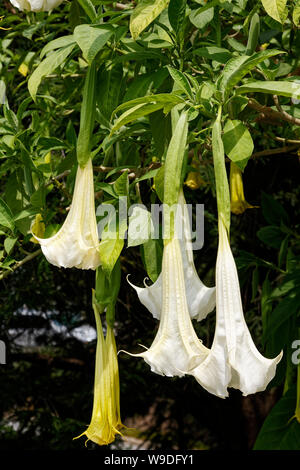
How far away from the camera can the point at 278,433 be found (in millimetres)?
1242

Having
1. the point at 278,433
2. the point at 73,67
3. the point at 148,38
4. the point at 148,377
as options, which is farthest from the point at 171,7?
the point at 148,377

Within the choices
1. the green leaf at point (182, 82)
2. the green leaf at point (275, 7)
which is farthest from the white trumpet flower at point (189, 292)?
the green leaf at point (275, 7)

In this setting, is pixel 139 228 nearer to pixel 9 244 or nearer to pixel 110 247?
pixel 110 247

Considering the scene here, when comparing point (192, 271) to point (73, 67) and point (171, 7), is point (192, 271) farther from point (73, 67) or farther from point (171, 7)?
point (73, 67)

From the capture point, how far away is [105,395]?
0.82m

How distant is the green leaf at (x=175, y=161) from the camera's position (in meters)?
0.56

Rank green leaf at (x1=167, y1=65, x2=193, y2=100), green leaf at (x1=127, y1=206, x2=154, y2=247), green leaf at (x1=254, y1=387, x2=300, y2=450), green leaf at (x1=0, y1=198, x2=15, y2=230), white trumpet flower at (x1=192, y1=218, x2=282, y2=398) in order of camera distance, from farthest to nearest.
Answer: green leaf at (x1=254, y1=387, x2=300, y2=450), green leaf at (x1=0, y1=198, x2=15, y2=230), green leaf at (x1=127, y1=206, x2=154, y2=247), green leaf at (x1=167, y1=65, x2=193, y2=100), white trumpet flower at (x1=192, y1=218, x2=282, y2=398)

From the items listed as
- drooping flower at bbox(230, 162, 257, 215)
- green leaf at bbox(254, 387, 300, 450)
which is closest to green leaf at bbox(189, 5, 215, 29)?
drooping flower at bbox(230, 162, 257, 215)

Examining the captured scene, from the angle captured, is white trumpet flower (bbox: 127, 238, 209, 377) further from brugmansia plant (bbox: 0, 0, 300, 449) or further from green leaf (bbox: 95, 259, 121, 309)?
green leaf (bbox: 95, 259, 121, 309)

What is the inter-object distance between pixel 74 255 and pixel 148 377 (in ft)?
5.03

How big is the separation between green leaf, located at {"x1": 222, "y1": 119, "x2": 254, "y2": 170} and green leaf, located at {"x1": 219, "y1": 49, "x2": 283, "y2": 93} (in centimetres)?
4

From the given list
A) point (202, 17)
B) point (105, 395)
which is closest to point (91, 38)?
point (202, 17)

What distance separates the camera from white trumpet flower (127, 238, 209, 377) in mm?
556

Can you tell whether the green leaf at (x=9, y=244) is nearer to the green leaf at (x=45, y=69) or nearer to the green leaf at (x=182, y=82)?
the green leaf at (x=45, y=69)
